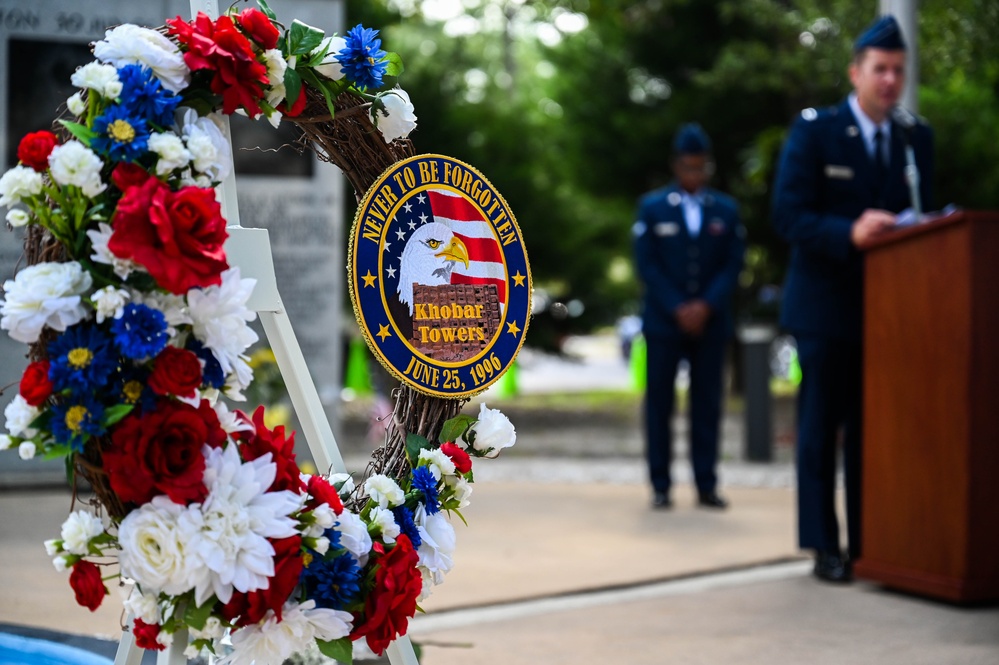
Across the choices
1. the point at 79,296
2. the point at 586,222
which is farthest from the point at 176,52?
the point at 586,222

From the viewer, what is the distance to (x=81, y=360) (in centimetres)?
188

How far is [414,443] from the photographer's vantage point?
2.40 m

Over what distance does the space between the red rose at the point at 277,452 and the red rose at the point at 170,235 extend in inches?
12.4

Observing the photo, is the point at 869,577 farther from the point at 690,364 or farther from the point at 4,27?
the point at 4,27

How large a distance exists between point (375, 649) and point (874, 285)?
3.02 meters

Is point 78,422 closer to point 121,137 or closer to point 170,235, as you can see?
point 170,235

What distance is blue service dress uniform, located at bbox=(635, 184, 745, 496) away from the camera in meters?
6.90

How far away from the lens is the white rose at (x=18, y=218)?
196cm

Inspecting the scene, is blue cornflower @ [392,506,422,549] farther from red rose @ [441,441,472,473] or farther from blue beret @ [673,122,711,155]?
blue beret @ [673,122,711,155]

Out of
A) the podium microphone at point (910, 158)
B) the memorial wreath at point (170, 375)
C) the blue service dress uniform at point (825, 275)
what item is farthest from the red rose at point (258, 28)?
the podium microphone at point (910, 158)

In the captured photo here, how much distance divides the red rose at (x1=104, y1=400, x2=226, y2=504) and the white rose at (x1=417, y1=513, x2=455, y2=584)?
0.52 m

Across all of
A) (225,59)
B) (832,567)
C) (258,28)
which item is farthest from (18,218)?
(832,567)

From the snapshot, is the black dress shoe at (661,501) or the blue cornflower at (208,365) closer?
the blue cornflower at (208,365)

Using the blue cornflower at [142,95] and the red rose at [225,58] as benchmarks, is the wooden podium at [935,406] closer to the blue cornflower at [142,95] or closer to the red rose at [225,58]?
the red rose at [225,58]
